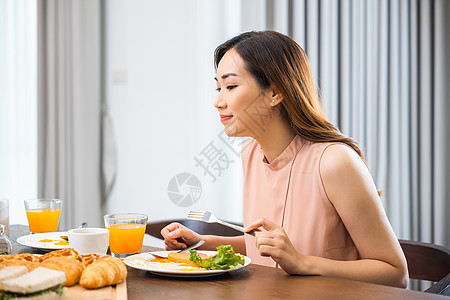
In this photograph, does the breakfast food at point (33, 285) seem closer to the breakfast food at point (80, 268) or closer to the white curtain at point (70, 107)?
the breakfast food at point (80, 268)

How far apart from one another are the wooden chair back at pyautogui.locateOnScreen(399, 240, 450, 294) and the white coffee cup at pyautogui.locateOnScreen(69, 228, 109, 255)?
37.3 inches

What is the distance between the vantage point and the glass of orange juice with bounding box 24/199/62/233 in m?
1.62

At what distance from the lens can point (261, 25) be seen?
9.78 feet

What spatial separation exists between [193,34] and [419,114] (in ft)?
5.35

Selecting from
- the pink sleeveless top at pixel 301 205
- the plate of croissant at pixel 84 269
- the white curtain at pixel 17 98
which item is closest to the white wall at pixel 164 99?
the white curtain at pixel 17 98

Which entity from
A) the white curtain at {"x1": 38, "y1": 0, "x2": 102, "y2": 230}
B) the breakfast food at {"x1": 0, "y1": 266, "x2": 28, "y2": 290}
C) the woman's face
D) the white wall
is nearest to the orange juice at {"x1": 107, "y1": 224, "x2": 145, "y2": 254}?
the breakfast food at {"x1": 0, "y1": 266, "x2": 28, "y2": 290}

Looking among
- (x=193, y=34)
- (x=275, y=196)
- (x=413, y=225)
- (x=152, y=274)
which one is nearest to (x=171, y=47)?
(x=193, y=34)

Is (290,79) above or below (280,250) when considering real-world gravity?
above

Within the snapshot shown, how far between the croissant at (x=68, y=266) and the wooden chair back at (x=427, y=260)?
1.04 metres

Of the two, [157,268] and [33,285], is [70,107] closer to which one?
[157,268]

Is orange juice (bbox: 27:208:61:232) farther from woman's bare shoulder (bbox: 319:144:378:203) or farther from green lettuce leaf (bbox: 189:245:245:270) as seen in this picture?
woman's bare shoulder (bbox: 319:144:378:203)

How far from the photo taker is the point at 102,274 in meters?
0.97

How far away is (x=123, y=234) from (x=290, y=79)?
67cm

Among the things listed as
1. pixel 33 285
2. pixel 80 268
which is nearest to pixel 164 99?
pixel 80 268
